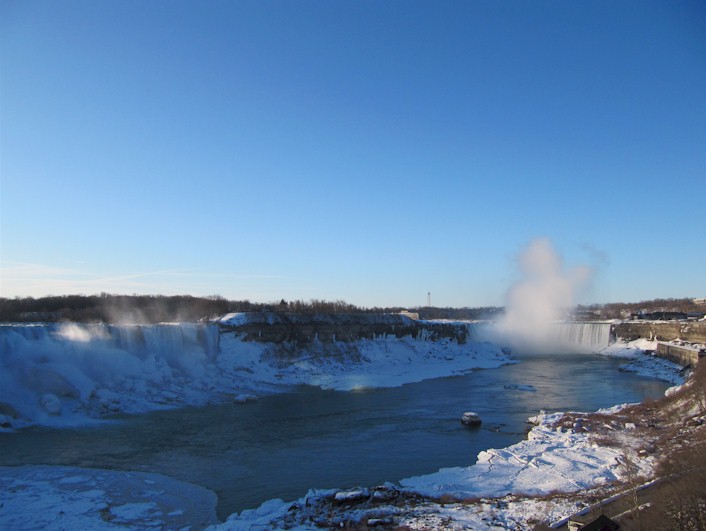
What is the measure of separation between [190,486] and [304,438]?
20.5 ft

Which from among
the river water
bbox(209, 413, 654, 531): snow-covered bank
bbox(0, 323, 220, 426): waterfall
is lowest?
the river water

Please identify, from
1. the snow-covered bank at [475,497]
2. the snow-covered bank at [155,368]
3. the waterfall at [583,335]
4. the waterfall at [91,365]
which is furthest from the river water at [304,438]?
the waterfall at [583,335]

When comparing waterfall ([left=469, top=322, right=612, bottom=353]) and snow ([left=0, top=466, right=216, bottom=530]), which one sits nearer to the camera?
snow ([left=0, top=466, right=216, bottom=530])

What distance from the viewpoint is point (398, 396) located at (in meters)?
30.5

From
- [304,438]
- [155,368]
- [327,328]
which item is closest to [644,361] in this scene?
[327,328]

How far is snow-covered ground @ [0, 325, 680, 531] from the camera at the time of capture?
11.6 meters

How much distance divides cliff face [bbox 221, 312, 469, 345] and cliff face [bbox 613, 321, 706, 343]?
2221 cm

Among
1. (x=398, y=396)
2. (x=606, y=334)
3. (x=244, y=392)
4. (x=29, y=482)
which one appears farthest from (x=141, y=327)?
(x=606, y=334)

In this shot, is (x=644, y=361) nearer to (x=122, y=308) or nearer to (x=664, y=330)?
(x=664, y=330)

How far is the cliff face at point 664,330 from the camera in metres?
50.8

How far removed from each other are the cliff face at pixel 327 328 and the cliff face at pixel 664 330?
22205 millimetres

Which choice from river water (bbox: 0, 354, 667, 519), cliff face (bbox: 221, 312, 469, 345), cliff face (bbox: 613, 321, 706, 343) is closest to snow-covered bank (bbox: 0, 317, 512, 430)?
cliff face (bbox: 221, 312, 469, 345)

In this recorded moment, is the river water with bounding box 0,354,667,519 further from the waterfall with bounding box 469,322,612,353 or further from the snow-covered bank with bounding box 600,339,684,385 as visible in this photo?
the waterfall with bounding box 469,322,612,353

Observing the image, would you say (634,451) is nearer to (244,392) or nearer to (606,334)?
(244,392)
